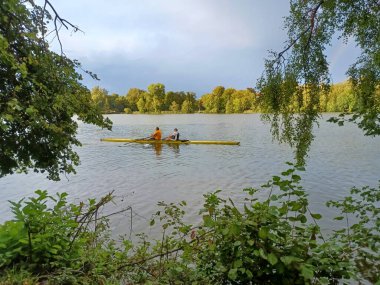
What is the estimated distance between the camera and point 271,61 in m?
8.74

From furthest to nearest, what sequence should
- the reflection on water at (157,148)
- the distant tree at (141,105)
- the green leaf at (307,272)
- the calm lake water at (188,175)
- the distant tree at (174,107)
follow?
1. the distant tree at (174,107)
2. the distant tree at (141,105)
3. the reflection on water at (157,148)
4. the calm lake water at (188,175)
5. the green leaf at (307,272)

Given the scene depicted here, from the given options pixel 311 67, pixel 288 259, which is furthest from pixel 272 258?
pixel 311 67

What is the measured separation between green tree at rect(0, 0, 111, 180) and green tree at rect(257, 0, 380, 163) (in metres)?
5.47

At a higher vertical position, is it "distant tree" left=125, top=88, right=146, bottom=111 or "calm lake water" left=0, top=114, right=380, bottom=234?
"distant tree" left=125, top=88, right=146, bottom=111

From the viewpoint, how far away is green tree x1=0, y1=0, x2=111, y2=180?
3.59 m

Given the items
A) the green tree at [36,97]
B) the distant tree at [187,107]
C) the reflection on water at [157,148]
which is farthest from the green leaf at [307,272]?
the distant tree at [187,107]

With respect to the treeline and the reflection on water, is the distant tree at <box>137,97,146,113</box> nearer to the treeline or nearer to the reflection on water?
the treeline

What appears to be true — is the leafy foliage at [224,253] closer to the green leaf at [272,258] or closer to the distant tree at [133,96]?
the green leaf at [272,258]

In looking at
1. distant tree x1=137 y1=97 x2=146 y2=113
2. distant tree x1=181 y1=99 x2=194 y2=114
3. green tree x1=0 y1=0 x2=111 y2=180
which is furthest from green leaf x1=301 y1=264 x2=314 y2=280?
distant tree x1=181 y1=99 x2=194 y2=114

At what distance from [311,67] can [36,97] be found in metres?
6.85

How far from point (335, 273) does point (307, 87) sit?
6366 millimetres

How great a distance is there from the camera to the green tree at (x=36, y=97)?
11.8 ft

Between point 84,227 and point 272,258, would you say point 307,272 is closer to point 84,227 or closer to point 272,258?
point 272,258

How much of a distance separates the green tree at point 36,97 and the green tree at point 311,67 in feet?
17.9
